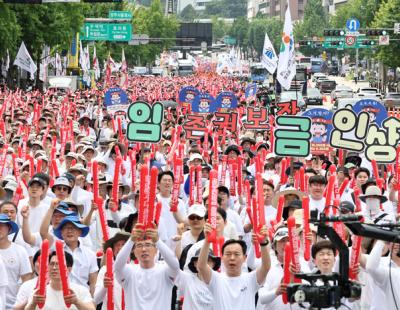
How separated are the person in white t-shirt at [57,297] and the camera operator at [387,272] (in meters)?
1.95

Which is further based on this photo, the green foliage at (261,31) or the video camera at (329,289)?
the green foliage at (261,31)

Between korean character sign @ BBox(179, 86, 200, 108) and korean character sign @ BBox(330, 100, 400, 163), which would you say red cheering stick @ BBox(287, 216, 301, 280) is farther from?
korean character sign @ BBox(179, 86, 200, 108)

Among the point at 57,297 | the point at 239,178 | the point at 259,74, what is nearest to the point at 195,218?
the point at 57,297

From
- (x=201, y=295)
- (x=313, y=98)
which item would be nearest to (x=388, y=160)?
(x=201, y=295)

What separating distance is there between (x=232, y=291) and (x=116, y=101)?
1489 centimetres

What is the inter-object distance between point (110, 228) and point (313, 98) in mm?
45880

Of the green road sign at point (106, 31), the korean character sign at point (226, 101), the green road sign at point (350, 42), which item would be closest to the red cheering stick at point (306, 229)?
the korean character sign at point (226, 101)

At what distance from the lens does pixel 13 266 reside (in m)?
9.52

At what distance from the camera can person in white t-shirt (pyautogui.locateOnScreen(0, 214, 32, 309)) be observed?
31.2 ft

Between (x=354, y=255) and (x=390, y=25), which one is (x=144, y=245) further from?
(x=390, y=25)

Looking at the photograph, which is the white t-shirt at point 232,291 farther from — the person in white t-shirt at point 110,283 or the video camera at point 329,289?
the video camera at point 329,289

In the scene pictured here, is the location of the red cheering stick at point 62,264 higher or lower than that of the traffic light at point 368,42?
lower

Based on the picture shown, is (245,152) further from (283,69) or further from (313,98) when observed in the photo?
(313,98)

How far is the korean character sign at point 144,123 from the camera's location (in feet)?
47.1
